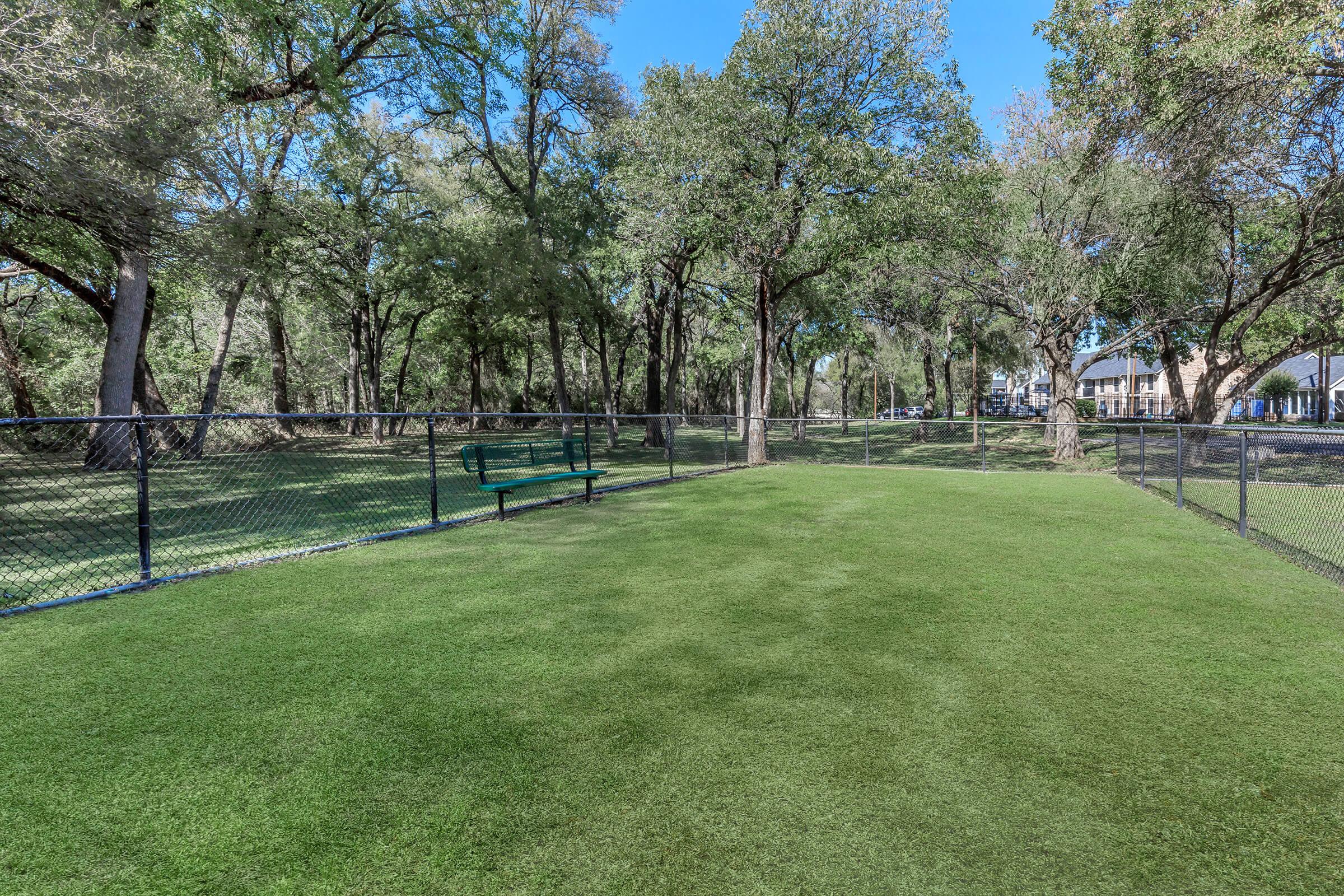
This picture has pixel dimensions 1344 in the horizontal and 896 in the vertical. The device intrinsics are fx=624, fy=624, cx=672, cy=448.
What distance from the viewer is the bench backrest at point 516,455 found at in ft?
28.0

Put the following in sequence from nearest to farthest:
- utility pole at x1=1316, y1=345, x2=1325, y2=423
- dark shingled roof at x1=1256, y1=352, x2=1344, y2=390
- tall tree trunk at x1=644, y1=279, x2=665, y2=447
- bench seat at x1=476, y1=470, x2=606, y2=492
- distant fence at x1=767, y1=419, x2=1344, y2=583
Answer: distant fence at x1=767, y1=419, x2=1344, y2=583
bench seat at x1=476, y1=470, x2=606, y2=492
tall tree trunk at x1=644, y1=279, x2=665, y2=447
utility pole at x1=1316, y1=345, x2=1325, y2=423
dark shingled roof at x1=1256, y1=352, x2=1344, y2=390

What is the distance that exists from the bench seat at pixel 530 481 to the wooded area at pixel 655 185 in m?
5.21

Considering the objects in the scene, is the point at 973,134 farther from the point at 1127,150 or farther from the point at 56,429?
the point at 56,429

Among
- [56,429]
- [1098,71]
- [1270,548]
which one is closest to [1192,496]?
→ [1270,548]

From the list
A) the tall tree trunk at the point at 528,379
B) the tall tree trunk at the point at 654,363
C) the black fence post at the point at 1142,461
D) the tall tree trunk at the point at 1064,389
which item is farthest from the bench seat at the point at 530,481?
the tall tree trunk at the point at 528,379

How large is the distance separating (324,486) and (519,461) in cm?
645

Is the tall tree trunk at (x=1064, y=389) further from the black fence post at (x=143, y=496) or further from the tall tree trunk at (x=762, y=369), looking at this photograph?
the black fence post at (x=143, y=496)

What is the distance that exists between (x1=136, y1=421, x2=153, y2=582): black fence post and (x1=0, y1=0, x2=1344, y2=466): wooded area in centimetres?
490

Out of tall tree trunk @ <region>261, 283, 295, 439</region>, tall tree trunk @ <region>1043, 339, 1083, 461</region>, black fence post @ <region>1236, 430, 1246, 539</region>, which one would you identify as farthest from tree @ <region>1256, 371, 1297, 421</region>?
tall tree trunk @ <region>261, 283, 295, 439</region>

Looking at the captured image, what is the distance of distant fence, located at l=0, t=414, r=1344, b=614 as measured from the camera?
630 cm

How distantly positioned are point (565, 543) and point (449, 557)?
127cm

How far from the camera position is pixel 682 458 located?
65.3 feet

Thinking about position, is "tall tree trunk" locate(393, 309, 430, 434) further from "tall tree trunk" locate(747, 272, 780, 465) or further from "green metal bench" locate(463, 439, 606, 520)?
"green metal bench" locate(463, 439, 606, 520)

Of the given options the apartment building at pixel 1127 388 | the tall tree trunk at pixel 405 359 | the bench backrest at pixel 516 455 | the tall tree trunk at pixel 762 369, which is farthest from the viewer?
the apartment building at pixel 1127 388
